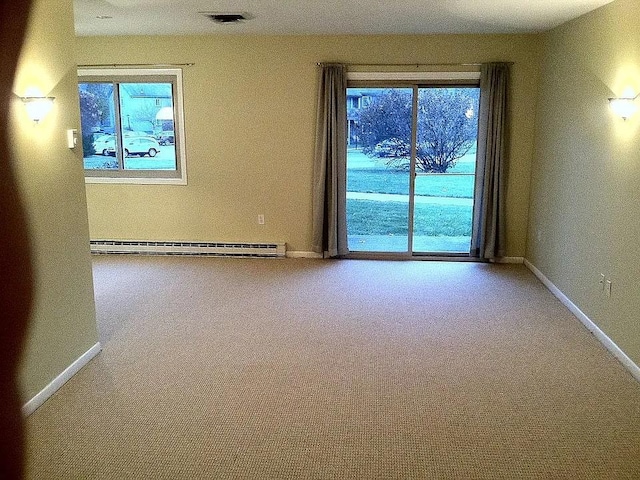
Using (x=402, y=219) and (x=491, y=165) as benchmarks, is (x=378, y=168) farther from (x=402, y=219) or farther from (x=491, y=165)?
(x=491, y=165)

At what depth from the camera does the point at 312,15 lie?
4480 mm

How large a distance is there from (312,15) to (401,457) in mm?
3502

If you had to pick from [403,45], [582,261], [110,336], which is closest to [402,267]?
[582,261]

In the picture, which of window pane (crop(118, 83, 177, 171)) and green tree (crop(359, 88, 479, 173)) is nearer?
green tree (crop(359, 88, 479, 173))

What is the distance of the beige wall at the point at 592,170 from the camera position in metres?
3.39

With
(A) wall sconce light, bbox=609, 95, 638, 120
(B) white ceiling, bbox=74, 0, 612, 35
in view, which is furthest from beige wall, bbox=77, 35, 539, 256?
(A) wall sconce light, bbox=609, 95, 638, 120

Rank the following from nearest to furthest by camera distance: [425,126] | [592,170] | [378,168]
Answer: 1. [592,170]
2. [425,126]
3. [378,168]

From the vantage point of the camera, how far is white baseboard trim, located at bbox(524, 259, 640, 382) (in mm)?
3251

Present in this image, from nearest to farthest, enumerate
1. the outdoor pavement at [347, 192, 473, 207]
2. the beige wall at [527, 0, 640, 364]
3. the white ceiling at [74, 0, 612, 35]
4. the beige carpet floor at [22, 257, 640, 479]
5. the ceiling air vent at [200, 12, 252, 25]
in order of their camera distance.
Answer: the beige carpet floor at [22, 257, 640, 479]
the beige wall at [527, 0, 640, 364]
the white ceiling at [74, 0, 612, 35]
the ceiling air vent at [200, 12, 252, 25]
the outdoor pavement at [347, 192, 473, 207]

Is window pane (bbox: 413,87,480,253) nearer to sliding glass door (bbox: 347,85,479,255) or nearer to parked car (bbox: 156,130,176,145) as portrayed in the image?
sliding glass door (bbox: 347,85,479,255)

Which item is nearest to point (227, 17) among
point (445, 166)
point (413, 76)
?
point (413, 76)

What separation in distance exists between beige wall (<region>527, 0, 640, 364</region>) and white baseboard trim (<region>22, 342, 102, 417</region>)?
3.31 metres

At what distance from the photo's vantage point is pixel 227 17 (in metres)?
4.57

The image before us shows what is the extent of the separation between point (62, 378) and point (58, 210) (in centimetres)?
96
